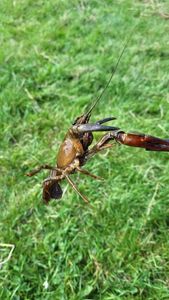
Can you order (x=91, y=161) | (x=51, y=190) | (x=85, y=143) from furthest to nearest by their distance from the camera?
(x=91, y=161) < (x=51, y=190) < (x=85, y=143)

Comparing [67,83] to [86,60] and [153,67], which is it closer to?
[86,60]

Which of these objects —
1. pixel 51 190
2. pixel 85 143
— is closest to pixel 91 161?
pixel 51 190

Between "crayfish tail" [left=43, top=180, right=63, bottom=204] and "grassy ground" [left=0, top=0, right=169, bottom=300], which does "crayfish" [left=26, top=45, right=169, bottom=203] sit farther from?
"grassy ground" [left=0, top=0, right=169, bottom=300]

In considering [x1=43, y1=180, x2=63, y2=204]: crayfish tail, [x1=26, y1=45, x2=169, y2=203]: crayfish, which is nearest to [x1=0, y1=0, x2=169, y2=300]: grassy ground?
[x1=43, y1=180, x2=63, y2=204]: crayfish tail

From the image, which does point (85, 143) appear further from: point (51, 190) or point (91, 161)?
point (91, 161)

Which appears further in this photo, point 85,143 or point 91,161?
point 91,161

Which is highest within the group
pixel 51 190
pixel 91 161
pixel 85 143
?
pixel 85 143

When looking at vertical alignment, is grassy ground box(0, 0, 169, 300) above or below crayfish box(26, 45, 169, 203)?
below

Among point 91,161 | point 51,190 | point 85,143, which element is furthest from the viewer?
point 91,161

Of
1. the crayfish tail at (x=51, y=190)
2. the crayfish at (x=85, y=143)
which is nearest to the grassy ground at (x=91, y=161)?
the crayfish tail at (x=51, y=190)
